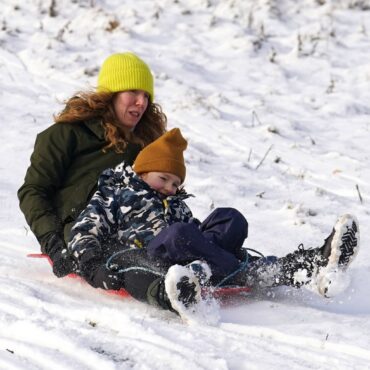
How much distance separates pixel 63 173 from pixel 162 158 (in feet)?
1.96

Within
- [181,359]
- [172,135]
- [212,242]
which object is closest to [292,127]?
[172,135]

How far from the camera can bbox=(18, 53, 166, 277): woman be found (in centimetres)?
388

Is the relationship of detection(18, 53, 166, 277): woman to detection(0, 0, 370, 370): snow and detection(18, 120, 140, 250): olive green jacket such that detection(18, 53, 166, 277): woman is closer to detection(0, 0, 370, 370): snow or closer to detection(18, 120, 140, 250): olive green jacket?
detection(18, 120, 140, 250): olive green jacket

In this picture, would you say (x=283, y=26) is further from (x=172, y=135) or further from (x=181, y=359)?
(x=181, y=359)

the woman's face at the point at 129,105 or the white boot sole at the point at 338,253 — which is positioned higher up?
the woman's face at the point at 129,105

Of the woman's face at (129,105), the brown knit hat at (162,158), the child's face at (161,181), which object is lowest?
the child's face at (161,181)

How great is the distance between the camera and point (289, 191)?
19.4ft

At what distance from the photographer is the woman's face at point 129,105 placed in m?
4.23

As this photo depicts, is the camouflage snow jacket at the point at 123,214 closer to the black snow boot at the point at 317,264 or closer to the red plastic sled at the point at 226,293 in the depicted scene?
the red plastic sled at the point at 226,293

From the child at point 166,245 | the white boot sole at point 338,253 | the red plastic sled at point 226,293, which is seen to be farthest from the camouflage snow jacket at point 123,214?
the white boot sole at point 338,253

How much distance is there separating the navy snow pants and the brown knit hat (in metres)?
0.37

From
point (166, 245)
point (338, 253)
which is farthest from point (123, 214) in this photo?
point (338, 253)

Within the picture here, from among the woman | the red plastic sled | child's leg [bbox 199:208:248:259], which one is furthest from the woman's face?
the red plastic sled

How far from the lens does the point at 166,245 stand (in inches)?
131
